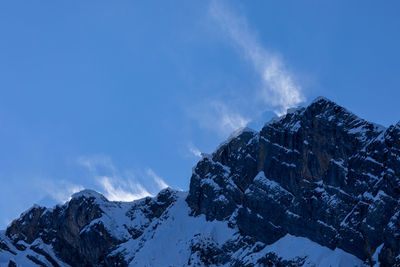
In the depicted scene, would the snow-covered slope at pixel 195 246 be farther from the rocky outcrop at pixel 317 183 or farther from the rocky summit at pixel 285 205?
the rocky outcrop at pixel 317 183

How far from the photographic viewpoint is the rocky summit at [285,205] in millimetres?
126312

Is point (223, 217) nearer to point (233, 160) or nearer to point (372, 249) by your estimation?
point (233, 160)

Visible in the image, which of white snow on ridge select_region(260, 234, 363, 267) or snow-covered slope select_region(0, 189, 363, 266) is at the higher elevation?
snow-covered slope select_region(0, 189, 363, 266)

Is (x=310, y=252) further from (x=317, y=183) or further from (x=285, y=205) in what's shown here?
(x=285, y=205)

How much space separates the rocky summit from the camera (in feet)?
414

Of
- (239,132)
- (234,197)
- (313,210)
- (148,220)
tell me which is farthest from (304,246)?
(148,220)

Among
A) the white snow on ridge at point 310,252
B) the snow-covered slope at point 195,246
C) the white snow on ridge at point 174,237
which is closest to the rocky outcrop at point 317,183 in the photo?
the white snow on ridge at point 310,252

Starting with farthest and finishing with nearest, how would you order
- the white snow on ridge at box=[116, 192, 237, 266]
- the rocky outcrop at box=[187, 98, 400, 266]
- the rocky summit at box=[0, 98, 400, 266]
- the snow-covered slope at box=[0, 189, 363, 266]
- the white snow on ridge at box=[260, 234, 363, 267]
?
the white snow on ridge at box=[116, 192, 237, 266] < the snow-covered slope at box=[0, 189, 363, 266] < the white snow on ridge at box=[260, 234, 363, 267] < the rocky summit at box=[0, 98, 400, 266] < the rocky outcrop at box=[187, 98, 400, 266]

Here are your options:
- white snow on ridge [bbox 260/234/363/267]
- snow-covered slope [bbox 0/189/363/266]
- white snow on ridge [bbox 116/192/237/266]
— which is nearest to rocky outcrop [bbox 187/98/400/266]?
white snow on ridge [bbox 260/234/363/267]

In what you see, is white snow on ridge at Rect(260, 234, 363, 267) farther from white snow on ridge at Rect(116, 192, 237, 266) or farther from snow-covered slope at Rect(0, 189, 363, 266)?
white snow on ridge at Rect(116, 192, 237, 266)

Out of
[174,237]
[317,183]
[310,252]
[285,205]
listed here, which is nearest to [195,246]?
[174,237]

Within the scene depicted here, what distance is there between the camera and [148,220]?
654 feet

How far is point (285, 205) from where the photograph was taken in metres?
149

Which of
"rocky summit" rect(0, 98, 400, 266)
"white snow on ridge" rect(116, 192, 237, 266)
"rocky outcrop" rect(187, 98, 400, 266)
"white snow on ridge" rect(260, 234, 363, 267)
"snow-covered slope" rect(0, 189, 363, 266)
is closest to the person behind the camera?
"rocky outcrop" rect(187, 98, 400, 266)
